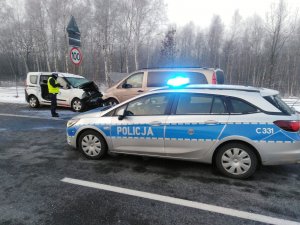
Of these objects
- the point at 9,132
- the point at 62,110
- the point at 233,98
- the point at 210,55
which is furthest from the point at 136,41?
the point at 210,55

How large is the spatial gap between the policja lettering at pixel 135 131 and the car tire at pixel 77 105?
19.6ft

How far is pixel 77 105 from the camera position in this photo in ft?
31.9

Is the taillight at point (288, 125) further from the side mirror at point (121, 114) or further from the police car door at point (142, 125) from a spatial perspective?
the side mirror at point (121, 114)

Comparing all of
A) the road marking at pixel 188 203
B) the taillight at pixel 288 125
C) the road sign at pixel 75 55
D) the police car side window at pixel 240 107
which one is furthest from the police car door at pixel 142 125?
the road sign at pixel 75 55

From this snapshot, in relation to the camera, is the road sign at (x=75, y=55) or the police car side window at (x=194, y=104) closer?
the police car side window at (x=194, y=104)

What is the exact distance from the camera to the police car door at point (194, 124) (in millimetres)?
3674

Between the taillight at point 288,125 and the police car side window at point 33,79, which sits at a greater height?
the police car side window at point 33,79

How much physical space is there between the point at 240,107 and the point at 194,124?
0.81 m

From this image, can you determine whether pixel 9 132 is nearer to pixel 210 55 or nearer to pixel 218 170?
pixel 218 170

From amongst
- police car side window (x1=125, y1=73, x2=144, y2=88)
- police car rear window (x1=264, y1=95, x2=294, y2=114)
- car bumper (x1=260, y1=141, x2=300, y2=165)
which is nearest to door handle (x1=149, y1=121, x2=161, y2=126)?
car bumper (x1=260, y1=141, x2=300, y2=165)

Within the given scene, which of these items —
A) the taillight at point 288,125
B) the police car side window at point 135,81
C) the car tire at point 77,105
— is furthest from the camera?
the car tire at point 77,105

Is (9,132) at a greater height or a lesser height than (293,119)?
lesser

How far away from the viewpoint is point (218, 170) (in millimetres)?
3943

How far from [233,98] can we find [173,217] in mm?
2155
